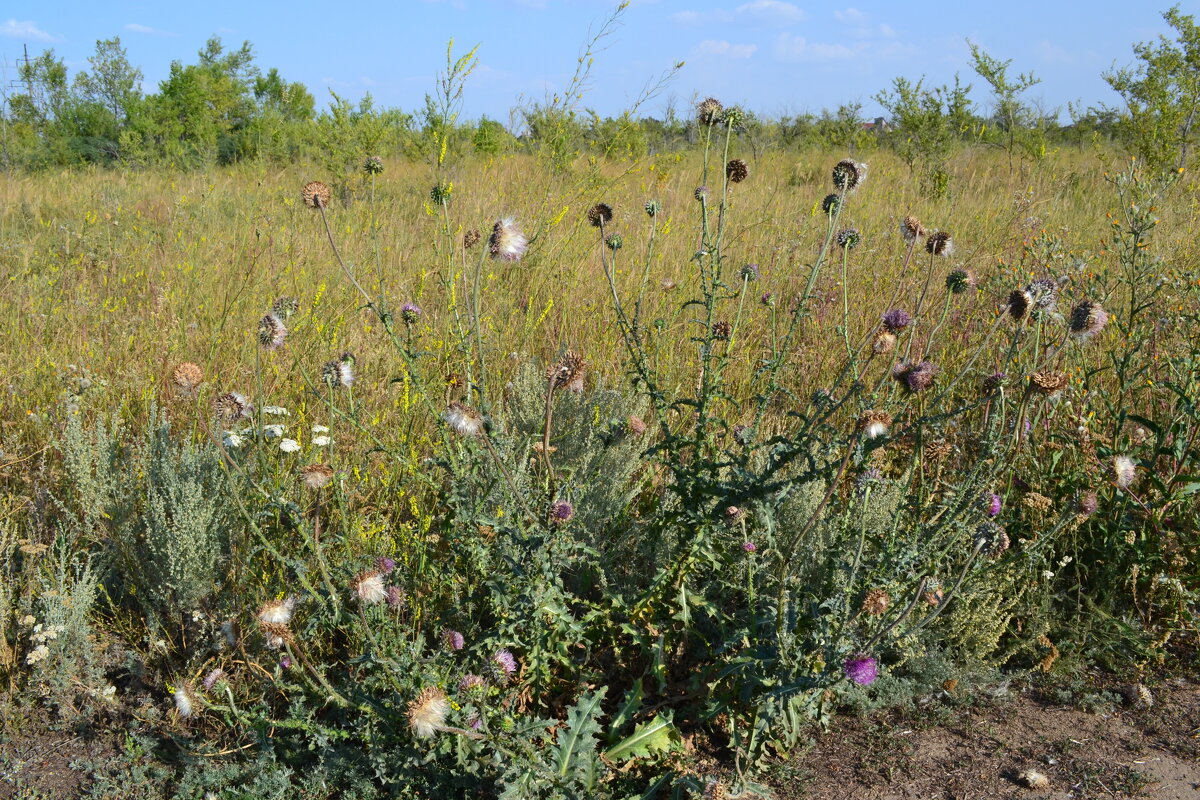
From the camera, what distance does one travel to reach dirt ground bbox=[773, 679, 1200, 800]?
5.95 ft

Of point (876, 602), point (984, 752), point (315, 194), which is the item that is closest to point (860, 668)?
point (876, 602)

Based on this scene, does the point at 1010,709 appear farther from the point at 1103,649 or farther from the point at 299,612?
the point at 299,612

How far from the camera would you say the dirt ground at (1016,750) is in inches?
71.4

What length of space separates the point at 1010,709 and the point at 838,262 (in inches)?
130

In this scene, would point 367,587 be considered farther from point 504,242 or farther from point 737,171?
point 737,171

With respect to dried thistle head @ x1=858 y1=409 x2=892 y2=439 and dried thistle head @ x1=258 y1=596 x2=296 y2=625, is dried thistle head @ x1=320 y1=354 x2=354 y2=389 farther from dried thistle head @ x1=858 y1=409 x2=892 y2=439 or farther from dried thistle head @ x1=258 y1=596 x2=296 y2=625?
dried thistle head @ x1=858 y1=409 x2=892 y2=439

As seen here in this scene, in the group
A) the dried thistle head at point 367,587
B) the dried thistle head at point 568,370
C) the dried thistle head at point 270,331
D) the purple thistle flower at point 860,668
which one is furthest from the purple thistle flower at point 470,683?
the dried thistle head at point 270,331

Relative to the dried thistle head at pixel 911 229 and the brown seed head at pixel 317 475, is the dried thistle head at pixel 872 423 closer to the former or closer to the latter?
the dried thistle head at pixel 911 229

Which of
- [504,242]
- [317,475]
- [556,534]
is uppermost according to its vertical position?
[504,242]

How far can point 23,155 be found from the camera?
10.8m

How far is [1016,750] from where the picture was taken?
1936 mm

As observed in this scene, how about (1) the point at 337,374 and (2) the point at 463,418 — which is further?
(1) the point at 337,374

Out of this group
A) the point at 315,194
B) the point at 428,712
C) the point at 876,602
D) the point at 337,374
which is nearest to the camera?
the point at 428,712

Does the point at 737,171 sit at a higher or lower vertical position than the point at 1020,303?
higher
